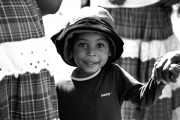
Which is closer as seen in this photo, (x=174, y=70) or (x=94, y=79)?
(x=174, y=70)

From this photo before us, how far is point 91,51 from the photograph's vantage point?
74.2 inches

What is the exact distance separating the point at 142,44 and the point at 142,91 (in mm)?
1340

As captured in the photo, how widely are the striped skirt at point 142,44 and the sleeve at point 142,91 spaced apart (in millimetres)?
1178

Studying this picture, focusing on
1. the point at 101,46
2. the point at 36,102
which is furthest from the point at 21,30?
the point at 101,46

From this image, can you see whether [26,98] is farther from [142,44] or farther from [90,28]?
[142,44]

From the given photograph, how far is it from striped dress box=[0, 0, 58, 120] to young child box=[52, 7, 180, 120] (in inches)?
16.2

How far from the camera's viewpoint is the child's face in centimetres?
190

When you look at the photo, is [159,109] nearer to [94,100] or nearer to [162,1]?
[162,1]

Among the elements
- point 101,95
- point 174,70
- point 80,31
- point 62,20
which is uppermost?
point 62,20

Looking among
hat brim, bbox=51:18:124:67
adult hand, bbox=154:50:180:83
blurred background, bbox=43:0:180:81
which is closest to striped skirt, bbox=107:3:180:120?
blurred background, bbox=43:0:180:81

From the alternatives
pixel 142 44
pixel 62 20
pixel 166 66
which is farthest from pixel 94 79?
pixel 62 20

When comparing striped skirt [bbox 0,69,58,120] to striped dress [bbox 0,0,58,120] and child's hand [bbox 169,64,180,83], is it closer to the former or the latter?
striped dress [bbox 0,0,58,120]

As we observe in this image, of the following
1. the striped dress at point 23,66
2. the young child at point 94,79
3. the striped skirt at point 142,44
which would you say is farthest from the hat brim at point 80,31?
the striped skirt at point 142,44

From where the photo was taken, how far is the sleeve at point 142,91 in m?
1.80
